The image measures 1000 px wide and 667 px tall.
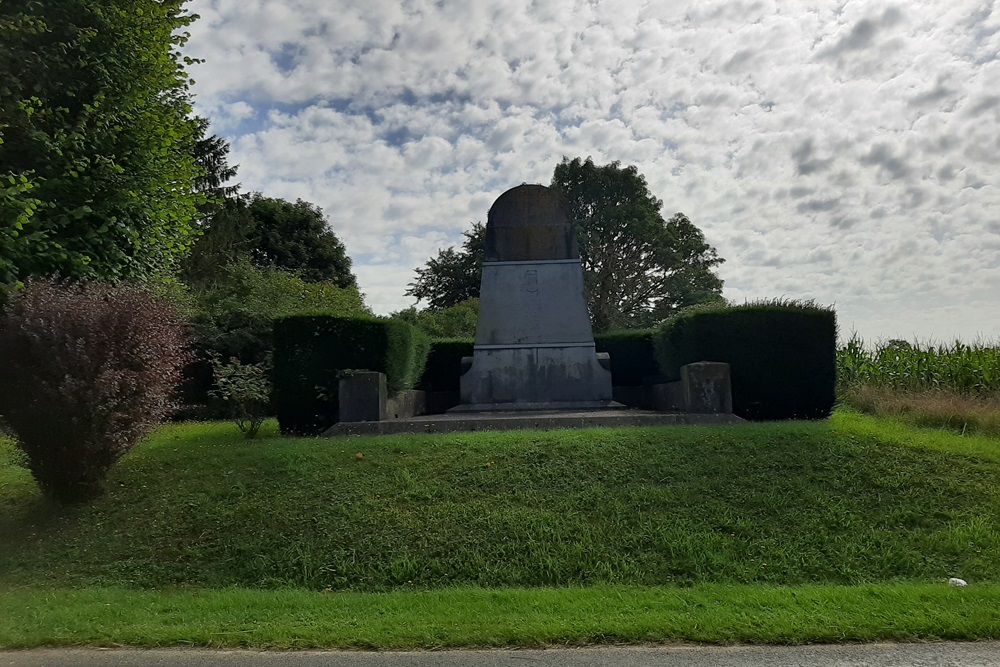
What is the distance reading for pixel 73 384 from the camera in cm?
696

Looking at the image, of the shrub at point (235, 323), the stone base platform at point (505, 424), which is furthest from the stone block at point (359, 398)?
the shrub at point (235, 323)

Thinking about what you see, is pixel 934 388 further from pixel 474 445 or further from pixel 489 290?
pixel 474 445

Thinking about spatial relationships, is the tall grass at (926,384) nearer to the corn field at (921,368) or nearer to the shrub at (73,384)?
the corn field at (921,368)

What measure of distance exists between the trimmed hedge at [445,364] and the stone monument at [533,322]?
2098mm

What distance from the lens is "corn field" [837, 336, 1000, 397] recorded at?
13898 millimetres

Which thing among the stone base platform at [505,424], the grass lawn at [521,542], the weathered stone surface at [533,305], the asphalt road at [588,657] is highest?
the weathered stone surface at [533,305]

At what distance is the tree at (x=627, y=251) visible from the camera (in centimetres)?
3338

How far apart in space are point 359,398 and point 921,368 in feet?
40.7

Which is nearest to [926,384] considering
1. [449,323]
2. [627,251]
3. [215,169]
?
[449,323]

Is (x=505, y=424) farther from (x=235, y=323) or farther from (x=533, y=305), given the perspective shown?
(x=235, y=323)

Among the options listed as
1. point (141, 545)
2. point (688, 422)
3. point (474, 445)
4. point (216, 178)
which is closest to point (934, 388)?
point (688, 422)

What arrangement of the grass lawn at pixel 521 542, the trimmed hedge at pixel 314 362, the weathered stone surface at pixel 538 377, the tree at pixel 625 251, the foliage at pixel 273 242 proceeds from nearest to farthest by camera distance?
the grass lawn at pixel 521 542 → the trimmed hedge at pixel 314 362 → the weathered stone surface at pixel 538 377 → the foliage at pixel 273 242 → the tree at pixel 625 251

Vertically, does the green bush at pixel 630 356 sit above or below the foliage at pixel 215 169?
below

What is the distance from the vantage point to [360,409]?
10.3 metres
